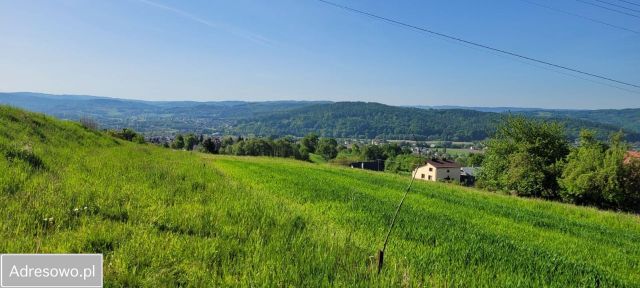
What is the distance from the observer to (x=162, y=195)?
7.83 metres

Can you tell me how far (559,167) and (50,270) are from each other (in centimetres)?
4985

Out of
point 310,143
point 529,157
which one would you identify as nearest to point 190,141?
point 310,143

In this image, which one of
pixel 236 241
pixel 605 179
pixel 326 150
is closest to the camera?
pixel 236 241

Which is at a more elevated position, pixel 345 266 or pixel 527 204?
pixel 345 266

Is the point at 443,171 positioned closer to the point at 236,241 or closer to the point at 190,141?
the point at 190,141

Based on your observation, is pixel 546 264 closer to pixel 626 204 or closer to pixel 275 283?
pixel 275 283

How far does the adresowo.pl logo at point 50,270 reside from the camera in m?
3.48

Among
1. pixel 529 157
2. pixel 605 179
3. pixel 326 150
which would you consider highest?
pixel 529 157

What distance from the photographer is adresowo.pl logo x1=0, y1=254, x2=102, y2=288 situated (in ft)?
11.4

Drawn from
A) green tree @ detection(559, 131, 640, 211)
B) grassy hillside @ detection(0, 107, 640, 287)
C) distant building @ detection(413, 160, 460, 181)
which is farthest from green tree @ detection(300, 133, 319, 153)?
grassy hillside @ detection(0, 107, 640, 287)

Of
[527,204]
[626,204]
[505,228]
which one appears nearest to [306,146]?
[626,204]

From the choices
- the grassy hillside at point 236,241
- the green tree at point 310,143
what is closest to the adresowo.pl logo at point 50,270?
the grassy hillside at point 236,241

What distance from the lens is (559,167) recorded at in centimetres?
4366

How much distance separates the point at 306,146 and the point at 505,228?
134 m
